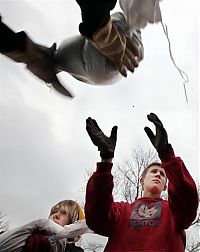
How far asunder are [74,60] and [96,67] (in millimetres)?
95

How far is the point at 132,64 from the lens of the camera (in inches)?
69.0

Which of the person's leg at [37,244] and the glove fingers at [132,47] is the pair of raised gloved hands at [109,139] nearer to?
the glove fingers at [132,47]

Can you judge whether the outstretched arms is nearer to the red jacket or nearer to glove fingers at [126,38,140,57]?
the red jacket

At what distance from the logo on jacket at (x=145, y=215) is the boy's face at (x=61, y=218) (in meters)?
0.43

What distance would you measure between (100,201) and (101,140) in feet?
0.92

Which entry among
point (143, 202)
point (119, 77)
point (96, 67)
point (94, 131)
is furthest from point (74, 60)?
point (143, 202)

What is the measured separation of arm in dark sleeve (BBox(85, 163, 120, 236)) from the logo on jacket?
11cm

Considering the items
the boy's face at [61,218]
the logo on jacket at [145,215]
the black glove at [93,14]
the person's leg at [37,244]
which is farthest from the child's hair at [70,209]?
the black glove at [93,14]

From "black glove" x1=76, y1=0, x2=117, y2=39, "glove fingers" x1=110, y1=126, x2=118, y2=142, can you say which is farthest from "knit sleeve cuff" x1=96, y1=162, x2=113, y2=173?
"black glove" x1=76, y1=0, x2=117, y2=39

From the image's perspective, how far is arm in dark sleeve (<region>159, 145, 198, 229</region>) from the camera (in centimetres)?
181

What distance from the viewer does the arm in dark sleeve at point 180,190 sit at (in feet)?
5.95

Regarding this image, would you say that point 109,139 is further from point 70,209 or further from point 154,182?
point 70,209

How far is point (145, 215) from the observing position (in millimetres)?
1941

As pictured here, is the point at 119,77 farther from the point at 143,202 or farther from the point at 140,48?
the point at 143,202
